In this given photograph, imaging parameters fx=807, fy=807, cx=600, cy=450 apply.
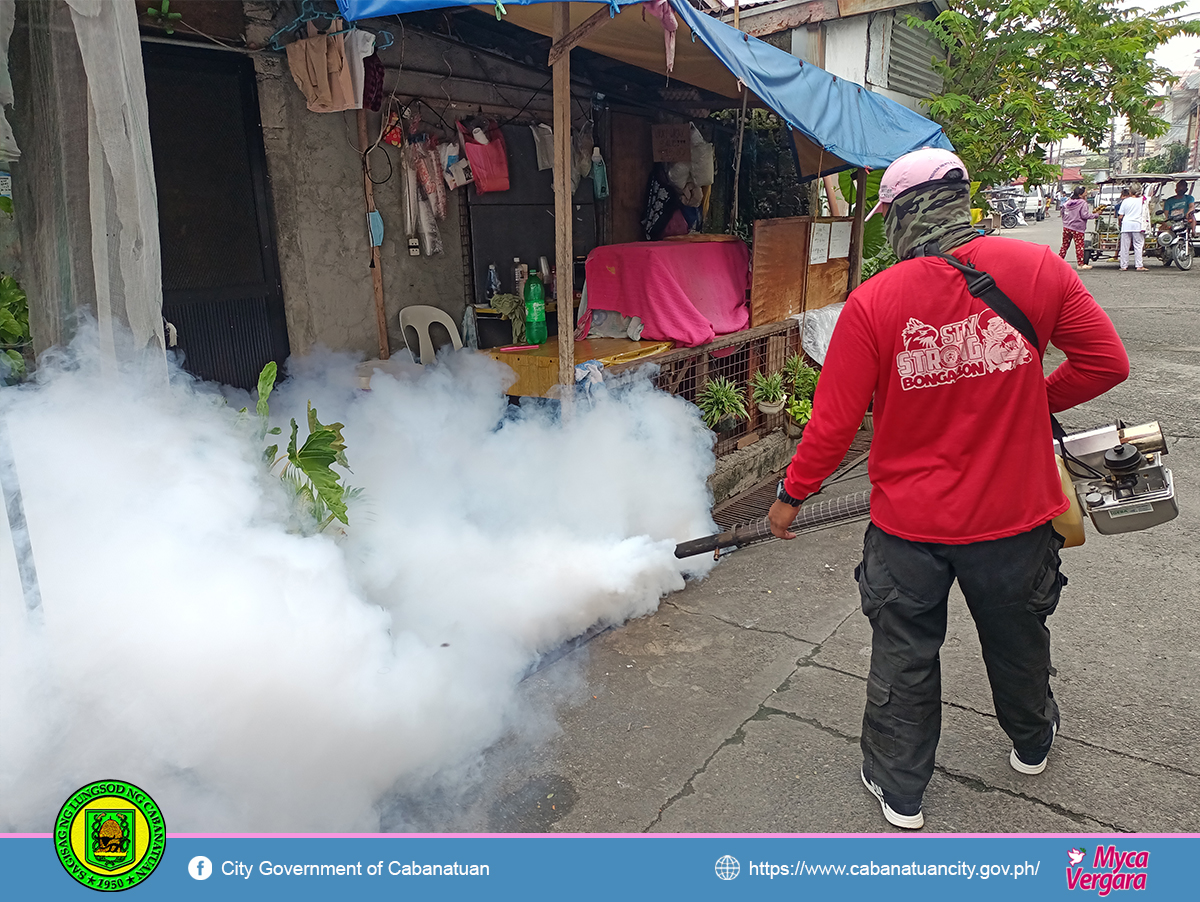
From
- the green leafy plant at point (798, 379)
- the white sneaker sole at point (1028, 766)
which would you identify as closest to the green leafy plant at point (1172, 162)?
the green leafy plant at point (798, 379)

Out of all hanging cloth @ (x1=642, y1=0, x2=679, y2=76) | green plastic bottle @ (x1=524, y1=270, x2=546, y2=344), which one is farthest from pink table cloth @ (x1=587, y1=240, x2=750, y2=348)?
hanging cloth @ (x1=642, y1=0, x2=679, y2=76)

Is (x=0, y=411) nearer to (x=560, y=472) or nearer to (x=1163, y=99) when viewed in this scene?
(x=560, y=472)

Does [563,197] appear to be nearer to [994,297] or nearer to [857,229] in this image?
[994,297]

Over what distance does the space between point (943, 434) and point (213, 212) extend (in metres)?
4.56

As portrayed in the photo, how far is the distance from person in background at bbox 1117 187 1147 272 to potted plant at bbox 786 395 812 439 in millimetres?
15875

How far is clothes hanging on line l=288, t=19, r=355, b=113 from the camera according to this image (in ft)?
15.8

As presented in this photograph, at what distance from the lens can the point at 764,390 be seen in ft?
22.5

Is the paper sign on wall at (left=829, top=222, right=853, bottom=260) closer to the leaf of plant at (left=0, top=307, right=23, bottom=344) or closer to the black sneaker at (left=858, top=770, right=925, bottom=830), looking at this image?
the black sneaker at (left=858, top=770, right=925, bottom=830)

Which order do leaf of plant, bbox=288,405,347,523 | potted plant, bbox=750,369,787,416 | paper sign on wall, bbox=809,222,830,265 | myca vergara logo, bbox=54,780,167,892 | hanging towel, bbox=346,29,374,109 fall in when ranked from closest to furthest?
1. myca vergara logo, bbox=54,780,167,892
2. leaf of plant, bbox=288,405,347,523
3. hanging towel, bbox=346,29,374,109
4. potted plant, bbox=750,369,787,416
5. paper sign on wall, bbox=809,222,830,265

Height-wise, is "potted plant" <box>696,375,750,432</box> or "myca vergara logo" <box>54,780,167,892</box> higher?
"potted plant" <box>696,375,750,432</box>

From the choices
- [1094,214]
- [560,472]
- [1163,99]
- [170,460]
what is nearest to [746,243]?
[560,472]

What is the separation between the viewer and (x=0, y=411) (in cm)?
267

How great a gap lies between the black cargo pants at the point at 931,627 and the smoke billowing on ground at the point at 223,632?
4.76 feet
